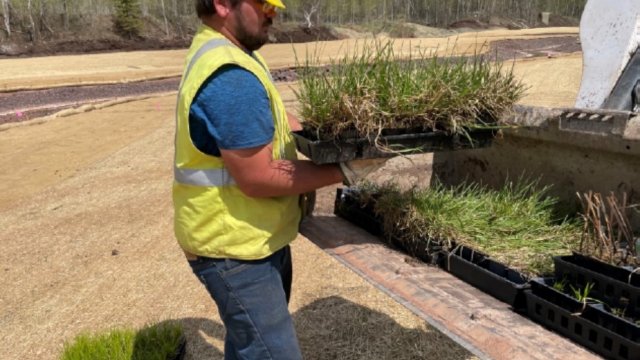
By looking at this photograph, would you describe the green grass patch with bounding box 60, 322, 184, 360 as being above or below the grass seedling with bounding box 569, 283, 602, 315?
below

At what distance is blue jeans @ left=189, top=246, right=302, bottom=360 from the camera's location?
223cm

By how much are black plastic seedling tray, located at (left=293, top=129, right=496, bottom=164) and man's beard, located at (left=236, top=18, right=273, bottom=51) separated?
0.40 metres

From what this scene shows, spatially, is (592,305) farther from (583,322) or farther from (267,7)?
(267,7)

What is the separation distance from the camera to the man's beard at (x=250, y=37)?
2.22m

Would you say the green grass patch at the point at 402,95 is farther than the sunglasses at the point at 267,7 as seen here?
Yes

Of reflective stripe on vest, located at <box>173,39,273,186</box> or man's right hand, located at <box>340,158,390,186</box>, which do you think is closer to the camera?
reflective stripe on vest, located at <box>173,39,273,186</box>

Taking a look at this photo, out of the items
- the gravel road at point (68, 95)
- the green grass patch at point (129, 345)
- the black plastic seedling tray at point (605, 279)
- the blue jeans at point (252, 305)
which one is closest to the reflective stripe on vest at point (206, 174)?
the blue jeans at point (252, 305)

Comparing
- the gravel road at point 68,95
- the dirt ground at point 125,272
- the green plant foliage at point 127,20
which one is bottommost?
the gravel road at point 68,95

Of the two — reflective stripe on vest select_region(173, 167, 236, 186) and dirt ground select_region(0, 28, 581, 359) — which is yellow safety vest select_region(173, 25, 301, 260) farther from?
dirt ground select_region(0, 28, 581, 359)

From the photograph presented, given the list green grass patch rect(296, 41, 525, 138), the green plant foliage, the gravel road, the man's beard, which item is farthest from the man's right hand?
the green plant foliage

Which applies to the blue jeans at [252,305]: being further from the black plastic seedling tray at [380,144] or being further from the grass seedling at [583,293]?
the grass seedling at [583,293]

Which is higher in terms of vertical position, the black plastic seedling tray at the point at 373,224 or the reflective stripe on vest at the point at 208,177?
the reflective stripe on vest at the point at 208,177

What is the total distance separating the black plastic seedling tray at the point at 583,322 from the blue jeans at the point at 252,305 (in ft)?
2.87

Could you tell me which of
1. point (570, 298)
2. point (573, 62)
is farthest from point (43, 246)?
point (573, 62)
